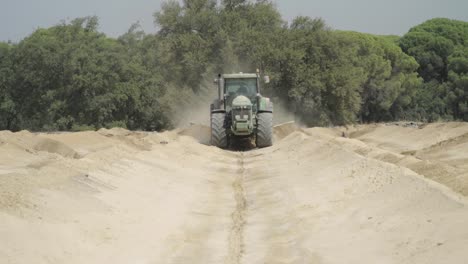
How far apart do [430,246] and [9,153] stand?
16.1 m

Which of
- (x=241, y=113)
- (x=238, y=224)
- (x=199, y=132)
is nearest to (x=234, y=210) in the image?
(x=238, y=224)

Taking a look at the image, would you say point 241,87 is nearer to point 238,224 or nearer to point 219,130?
point 219,130

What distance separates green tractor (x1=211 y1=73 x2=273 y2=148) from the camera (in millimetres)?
27900

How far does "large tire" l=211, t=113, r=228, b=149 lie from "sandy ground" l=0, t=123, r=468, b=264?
663 cm

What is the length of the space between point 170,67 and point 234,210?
37823mm

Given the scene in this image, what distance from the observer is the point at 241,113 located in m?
27.8

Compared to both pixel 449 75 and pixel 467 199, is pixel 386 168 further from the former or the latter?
pixel 449 75

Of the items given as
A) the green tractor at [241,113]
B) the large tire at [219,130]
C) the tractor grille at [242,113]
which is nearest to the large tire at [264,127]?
the green tractor at [241,113]

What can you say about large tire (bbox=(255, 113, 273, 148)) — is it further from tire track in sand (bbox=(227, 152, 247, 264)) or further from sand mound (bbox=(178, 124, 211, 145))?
→ tire track in sand (bbox=(227, 152, 247, 264))

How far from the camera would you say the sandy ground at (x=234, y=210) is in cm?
1000

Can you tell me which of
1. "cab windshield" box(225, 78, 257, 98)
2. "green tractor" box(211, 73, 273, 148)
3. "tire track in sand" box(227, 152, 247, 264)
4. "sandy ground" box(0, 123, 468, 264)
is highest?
"cab windshield" box(225, 78, 257, 98)

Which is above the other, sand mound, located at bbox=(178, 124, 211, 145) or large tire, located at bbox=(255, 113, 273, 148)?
large tire, located at bbox=(255, 113, 273, 148)

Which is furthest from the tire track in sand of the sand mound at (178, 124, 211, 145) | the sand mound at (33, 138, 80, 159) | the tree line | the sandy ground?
the tree line

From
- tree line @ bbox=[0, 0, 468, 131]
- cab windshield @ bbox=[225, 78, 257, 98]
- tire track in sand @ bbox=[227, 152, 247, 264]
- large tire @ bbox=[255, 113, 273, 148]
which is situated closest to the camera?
tire track in sand @ bbox=[227, 152, 247, 264]
